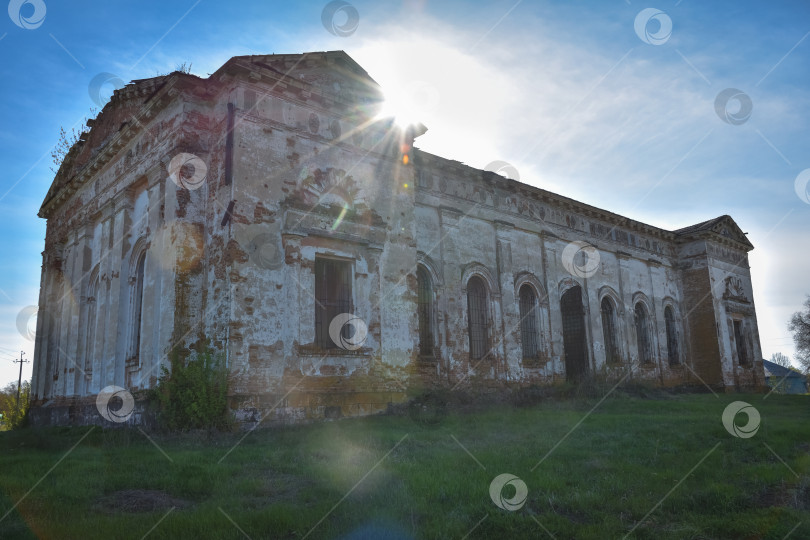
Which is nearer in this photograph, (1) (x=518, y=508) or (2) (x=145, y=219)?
(1) (x=518, y=508)

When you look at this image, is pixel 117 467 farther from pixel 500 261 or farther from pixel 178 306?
pixel 500 261

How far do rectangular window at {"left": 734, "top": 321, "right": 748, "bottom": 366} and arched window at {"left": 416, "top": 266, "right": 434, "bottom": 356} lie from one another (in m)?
18.1

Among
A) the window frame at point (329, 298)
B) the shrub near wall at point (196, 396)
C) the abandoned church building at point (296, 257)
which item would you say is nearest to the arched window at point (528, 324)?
the abandoned church building at point (296, 257)

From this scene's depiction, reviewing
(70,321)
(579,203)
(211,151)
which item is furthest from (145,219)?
(579,203)


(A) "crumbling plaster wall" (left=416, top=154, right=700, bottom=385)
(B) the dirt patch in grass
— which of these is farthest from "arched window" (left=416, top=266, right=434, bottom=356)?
(B) the dirt patch in grass

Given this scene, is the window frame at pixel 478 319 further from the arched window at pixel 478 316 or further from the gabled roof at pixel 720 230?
the gabled roof at pixel 720 230

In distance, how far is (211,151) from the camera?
43.0ft

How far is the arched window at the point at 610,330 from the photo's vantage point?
2247 cm

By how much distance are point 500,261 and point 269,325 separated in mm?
8727

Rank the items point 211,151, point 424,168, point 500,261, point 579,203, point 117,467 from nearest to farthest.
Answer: point 117,467, point 211,151, point 424,168, point 500,261, point 579,203

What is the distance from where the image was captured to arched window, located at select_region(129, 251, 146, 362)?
1405 cm

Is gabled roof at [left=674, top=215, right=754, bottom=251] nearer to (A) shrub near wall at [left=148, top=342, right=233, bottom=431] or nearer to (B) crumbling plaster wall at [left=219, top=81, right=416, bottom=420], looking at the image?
(B) crumbling plaster wall at [left=219, top=81, right=416, bottom=420]

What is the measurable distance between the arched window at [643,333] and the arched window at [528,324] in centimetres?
667

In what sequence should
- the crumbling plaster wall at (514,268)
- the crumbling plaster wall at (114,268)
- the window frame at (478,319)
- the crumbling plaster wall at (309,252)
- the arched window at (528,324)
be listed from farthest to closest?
the arched window at (528,324) → the window frame at (478,319) → the crumbling plaster wall at (514,268) → the crumbling plaster wall at (114,268) → the crumbling plaster wall at (309,252)
